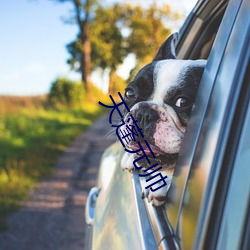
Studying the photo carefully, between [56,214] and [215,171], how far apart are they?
4.49 metres

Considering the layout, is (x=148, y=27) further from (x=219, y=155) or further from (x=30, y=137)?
(x=30, y=137)

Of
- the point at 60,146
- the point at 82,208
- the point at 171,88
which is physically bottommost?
the point at 171,88

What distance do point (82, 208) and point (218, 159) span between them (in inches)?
185

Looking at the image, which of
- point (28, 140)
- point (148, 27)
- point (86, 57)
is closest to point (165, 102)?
point (148, 27)

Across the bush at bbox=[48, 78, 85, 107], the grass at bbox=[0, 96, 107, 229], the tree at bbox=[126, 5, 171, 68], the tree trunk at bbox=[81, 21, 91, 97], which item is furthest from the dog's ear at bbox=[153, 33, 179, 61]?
the bush at bbox=[48, 78, 85, 107]

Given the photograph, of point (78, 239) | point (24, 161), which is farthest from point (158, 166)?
point (24, 161)

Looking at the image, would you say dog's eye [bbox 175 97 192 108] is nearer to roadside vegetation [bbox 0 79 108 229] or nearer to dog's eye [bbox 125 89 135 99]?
dog's eye [bbox 125 89 135 99]

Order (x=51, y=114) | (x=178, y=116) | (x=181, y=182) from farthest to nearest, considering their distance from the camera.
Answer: (x=51, y=114), (x=178, y=116), (x=181, y=182)

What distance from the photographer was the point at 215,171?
1007 mm

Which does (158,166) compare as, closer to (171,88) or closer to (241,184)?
(171,88)

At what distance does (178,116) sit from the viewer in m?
1.41

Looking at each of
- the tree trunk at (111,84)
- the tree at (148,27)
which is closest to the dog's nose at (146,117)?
the tree trunk at (111,84)

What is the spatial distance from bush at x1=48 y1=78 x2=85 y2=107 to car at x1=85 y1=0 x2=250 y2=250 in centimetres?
1746

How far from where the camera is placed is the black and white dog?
138 centimetres
